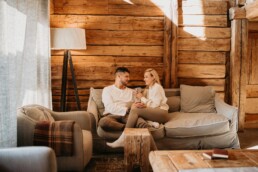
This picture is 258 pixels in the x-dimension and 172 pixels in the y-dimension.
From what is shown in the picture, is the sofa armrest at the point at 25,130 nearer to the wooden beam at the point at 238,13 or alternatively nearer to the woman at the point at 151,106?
the woman at the point at 151,106

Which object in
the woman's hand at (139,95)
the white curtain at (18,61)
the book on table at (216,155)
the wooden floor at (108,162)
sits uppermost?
the white curtain at (18,61)

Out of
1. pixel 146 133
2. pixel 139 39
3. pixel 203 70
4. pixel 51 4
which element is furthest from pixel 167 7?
pixel 146 133

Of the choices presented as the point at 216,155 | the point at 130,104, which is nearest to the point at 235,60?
the point at 130,104

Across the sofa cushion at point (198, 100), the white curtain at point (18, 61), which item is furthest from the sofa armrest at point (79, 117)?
the sofa cushion at point (198, 100)

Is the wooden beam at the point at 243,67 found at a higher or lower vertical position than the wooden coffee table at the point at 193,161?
higher

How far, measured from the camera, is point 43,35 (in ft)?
11.9

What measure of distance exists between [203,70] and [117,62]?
4.96ft

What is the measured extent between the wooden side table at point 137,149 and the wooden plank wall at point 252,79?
3.50m

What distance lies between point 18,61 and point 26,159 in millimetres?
947

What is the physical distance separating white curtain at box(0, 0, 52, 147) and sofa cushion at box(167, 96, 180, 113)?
1854mm

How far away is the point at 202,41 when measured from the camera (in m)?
4.79

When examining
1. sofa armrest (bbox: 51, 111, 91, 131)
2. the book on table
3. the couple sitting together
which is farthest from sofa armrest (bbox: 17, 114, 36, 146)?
the book on table

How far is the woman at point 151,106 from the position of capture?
11.3 feet

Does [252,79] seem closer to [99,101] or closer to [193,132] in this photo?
[193,132]
